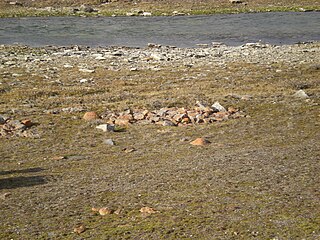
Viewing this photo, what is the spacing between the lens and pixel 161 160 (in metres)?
13.5

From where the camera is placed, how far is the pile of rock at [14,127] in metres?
16.1

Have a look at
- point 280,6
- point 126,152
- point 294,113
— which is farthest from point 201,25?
point 126,152

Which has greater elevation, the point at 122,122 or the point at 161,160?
the point at 161,160

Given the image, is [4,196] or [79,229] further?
[4,196]

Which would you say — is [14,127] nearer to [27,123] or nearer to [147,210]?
[27,123]

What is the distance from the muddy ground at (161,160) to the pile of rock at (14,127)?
116 mm

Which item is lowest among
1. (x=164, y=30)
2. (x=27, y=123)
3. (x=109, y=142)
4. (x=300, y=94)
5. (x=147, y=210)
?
(x=164, y=30)

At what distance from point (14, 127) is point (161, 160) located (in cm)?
589

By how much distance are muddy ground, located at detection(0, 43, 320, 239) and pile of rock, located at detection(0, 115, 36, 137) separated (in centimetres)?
12

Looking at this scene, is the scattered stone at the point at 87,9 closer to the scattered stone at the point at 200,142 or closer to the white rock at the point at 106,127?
the white rock at the point at 106,127

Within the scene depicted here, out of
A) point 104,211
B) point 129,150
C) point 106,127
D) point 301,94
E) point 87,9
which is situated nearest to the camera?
point 104,211

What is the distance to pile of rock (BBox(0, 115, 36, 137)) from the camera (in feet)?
52.7

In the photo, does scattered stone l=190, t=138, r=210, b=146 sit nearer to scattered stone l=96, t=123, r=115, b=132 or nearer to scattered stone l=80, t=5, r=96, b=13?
scattered stone l=96, t=123, r=115, b=132

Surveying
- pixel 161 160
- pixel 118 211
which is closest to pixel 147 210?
pixel 118 211
